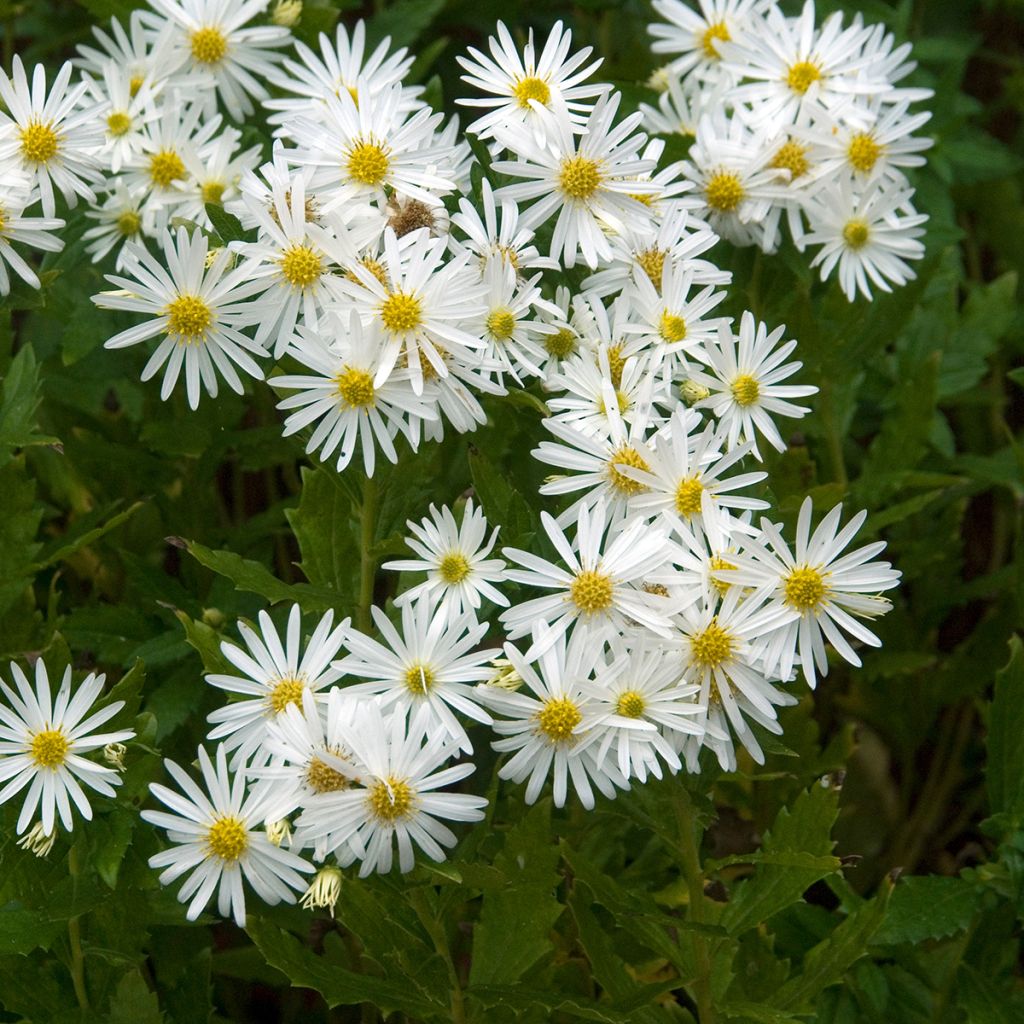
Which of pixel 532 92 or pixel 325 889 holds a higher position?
pixel 532 92

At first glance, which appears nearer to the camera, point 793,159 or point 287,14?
point 793,159

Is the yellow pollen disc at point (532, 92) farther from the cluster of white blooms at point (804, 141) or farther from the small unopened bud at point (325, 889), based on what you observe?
the small unopened bud at point (325, 889)

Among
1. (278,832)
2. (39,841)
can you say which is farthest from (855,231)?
(39,841)

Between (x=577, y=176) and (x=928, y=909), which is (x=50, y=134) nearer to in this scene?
(x=577, y=176)

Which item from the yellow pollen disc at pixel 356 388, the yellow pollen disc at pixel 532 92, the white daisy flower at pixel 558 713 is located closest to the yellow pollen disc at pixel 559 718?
the white daisy flower at pixel 558 713

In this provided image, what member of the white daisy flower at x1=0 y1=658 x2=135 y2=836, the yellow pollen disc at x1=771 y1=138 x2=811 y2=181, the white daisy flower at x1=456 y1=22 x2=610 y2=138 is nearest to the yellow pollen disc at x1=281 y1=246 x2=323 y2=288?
the white daisy flower at x1=456 y1=22 x2=610 y2=138

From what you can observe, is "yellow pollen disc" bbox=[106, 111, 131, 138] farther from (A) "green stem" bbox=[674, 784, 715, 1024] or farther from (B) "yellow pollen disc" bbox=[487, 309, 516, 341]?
(A) "green stem" bbox=[674, 784, 715, 1024]

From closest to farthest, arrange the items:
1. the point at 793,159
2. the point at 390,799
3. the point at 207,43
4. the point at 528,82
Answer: the point at 390,799, the point at 528,82, the point at 793,159, the point at 207,43
